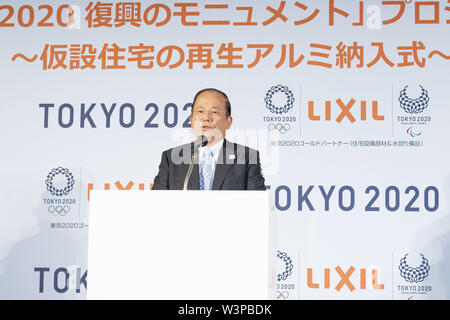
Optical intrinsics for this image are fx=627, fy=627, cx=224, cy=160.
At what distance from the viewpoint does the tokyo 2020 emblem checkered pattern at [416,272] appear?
12.6ft

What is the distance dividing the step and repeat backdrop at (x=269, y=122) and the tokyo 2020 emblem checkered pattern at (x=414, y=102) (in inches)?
0.5

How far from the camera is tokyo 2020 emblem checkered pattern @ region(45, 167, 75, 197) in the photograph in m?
4.04

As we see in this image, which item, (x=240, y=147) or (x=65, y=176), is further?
(x=65, y=176)

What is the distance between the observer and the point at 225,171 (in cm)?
347

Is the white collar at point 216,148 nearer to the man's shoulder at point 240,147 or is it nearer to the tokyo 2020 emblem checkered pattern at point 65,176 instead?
the man's shoulder at point 240,147

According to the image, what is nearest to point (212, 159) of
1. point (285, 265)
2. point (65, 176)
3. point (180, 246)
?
point (285, 265)

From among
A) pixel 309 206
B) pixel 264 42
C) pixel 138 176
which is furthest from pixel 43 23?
pixel 309 206

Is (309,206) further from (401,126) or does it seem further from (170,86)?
(170,86)

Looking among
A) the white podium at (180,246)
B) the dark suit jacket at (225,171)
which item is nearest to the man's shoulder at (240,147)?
the dark suit jacket at (225,171)

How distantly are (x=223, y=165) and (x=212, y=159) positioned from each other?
0.11 m

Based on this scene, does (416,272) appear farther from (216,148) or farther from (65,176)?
(65,176)

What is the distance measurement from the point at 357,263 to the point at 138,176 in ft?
4.86

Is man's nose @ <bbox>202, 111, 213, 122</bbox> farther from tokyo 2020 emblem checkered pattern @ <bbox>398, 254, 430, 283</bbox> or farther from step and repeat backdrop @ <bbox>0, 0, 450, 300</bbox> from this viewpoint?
tokyo 2020 emblem checkered pattern @ <bbox>398, 254, 430, 283</bbox>

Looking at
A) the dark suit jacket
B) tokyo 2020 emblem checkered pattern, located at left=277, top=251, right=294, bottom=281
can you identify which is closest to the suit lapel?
the dark suit jacket
